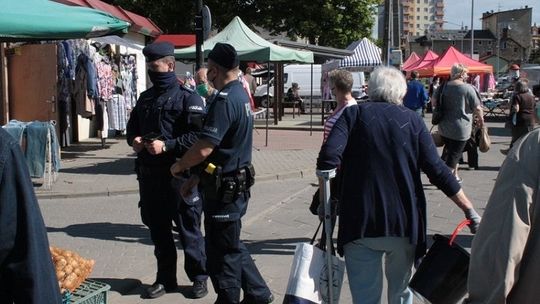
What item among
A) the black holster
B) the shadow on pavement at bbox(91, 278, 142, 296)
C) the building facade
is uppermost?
the building facade

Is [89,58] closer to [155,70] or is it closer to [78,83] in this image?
[78,83]

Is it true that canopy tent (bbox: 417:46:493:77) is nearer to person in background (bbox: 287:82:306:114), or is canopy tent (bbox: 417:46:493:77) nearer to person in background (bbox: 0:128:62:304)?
person in background (bbox: 287:82:306:114)

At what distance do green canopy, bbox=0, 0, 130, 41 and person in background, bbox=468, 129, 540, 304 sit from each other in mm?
3390

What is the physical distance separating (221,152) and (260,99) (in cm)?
2778

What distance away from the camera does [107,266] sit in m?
6.24

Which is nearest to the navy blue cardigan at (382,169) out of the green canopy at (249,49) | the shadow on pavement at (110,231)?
the shadow on pavement at (110,231)

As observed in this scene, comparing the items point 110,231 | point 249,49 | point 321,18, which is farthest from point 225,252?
point 321,18

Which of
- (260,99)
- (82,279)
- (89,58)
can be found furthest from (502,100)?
(82,279)

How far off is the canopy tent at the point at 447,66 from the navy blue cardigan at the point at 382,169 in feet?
81.3

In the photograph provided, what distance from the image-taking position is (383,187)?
3.67 m

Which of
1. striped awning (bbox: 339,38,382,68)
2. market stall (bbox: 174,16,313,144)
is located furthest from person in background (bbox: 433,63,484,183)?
striped awning (bbox: 339,38,382,68)

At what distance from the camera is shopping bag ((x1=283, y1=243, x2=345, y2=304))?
11.8 feet

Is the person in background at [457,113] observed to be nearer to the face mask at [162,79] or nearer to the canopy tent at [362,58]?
the face mask at [162,79]

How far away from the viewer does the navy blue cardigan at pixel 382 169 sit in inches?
144
